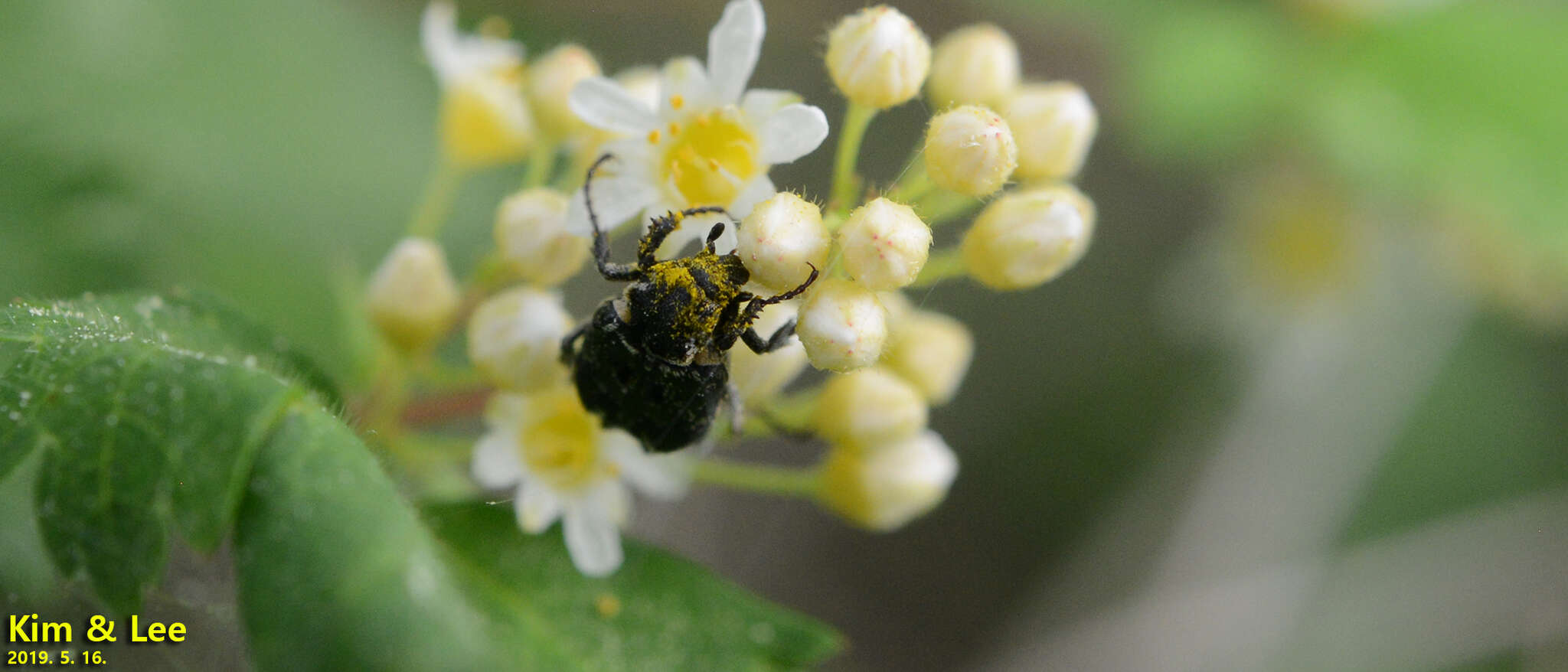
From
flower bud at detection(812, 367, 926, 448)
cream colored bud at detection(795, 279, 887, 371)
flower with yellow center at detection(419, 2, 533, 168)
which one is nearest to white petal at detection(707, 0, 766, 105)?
cream colored bud at detection(795, 279, 887, 371)

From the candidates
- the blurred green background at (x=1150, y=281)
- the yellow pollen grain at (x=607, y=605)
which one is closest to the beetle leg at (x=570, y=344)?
the yellow pollen grain at (x=607, y=605)

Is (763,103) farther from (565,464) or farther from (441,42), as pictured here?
(441,42)

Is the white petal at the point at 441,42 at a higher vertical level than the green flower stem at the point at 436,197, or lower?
higher

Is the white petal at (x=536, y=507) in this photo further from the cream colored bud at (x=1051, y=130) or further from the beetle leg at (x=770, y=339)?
the cream colored bud at (x=1051, y=130)

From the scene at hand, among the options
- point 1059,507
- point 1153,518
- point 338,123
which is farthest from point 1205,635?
point 338,123

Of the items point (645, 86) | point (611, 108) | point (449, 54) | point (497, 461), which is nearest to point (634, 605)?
point (497, 461)

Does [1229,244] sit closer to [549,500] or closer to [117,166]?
[549,500]
